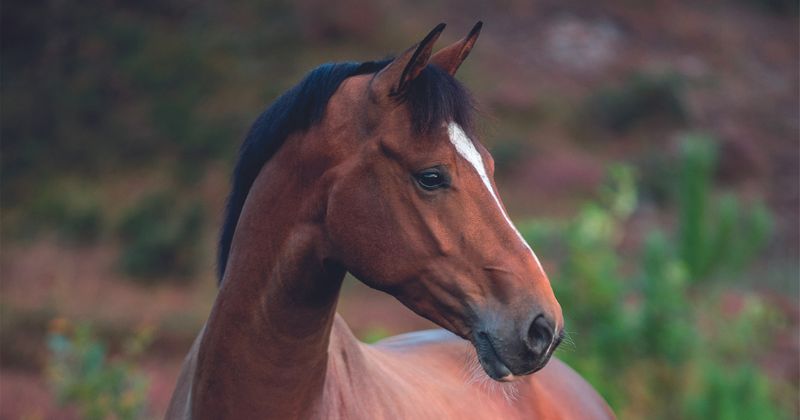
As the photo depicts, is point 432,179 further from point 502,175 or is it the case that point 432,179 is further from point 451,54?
point 502,175

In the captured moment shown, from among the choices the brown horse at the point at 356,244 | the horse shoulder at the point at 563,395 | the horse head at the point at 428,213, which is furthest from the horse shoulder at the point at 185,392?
the horse shoulder at the point at 563,395

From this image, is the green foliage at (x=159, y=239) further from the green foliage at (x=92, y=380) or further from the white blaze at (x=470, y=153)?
the white blaze at (x=470, y=153)

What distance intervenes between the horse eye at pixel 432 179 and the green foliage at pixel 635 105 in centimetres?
1671

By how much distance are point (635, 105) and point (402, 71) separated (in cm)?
1712

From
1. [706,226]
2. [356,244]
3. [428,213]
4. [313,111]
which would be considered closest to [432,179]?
[428,213]

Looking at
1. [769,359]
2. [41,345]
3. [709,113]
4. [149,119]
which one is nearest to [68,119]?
[149,119]

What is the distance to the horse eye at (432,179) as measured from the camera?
7.24 feet

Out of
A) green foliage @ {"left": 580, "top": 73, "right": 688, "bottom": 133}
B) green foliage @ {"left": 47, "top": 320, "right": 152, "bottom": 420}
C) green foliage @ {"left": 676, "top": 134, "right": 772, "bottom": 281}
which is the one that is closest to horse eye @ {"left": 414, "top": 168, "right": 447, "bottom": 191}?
green foliage @ {"left": 47, "top": 320, "right": 152, "bottom": 420}

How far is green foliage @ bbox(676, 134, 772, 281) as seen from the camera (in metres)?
8.26

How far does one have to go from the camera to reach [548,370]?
3.67 metres

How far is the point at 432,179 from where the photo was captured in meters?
2.21

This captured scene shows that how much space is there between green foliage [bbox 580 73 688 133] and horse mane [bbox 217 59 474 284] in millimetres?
16500

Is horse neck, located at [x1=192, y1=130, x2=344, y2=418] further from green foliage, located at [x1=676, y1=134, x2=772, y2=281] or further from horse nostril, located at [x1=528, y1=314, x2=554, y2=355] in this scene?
green foliage, located at [x1=676, y1=134, x2=772, y2=281]

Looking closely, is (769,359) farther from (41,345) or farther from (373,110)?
(373,110)
